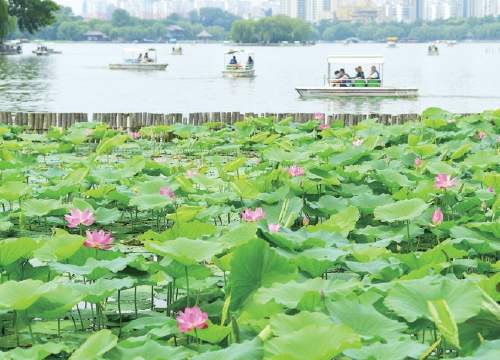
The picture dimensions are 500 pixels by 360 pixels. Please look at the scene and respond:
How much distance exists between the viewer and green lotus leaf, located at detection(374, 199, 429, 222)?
366 cm

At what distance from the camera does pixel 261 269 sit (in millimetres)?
2781

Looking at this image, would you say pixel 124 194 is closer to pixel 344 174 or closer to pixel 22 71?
pixel 344 174

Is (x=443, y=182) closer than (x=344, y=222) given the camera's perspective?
No

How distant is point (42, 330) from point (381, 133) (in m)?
4.87

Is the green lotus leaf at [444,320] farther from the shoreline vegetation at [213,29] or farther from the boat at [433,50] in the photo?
the shoreline vegetation at [213,29]

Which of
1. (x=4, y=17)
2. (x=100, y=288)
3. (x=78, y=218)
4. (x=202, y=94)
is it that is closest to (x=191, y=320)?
(x=100, y=288)

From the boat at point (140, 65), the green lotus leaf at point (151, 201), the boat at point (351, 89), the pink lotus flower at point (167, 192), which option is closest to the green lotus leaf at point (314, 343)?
the green lotus leaf at point (151, 201)

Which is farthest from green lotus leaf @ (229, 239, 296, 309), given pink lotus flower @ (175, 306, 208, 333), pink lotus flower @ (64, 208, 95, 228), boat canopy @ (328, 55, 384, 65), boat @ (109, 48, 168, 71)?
boat @ (109, 48, 168, 71)

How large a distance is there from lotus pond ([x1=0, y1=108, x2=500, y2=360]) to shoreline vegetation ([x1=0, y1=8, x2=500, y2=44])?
393 feet

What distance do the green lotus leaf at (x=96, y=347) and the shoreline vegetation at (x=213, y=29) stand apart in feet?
401

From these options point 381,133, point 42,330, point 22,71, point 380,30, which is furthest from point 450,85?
point 380,30

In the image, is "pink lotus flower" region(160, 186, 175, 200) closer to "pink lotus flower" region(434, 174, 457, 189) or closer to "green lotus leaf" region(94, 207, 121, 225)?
"green lotus leaf" region(94, 207, 121, 225)

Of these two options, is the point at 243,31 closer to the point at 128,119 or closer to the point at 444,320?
the point at 128,119

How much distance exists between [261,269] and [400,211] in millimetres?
1082
